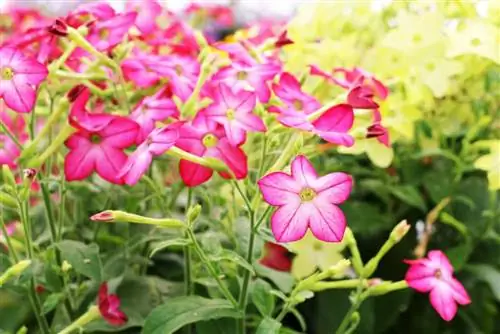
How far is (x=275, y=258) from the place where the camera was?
88 cm

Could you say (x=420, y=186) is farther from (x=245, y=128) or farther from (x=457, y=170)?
(x=245, y=128)

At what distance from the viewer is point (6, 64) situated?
661 millimetres

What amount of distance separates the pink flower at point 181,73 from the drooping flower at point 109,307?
0.18 meters

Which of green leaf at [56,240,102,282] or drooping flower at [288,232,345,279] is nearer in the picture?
green leaf at [56,240,102,282]

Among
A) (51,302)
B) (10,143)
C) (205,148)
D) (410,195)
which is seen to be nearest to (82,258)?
(51,302)

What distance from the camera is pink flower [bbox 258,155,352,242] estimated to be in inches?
22.2

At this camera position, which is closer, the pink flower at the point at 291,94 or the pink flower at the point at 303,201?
the pink flower at the point at 303,201

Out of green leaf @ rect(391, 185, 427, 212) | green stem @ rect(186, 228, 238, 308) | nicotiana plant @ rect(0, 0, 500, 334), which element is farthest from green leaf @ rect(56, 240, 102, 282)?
green leaf @ rect(391, 185, 427, 212)

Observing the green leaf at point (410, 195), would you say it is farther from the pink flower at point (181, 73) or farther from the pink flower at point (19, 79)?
the pink flower at point (19, 79)

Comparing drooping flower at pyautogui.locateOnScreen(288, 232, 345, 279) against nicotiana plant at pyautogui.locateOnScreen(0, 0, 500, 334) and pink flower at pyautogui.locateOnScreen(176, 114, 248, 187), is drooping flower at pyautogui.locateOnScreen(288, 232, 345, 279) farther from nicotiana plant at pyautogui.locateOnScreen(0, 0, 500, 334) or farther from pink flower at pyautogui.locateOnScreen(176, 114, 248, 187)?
pink flower at pyautogui.locateOnScreen(176, 114, 248, 187)

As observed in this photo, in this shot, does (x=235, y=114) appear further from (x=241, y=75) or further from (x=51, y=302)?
(x=51, y=302)

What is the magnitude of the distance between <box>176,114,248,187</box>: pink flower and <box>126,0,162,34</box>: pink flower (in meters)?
0.25

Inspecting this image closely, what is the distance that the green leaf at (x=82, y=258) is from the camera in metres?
0.67

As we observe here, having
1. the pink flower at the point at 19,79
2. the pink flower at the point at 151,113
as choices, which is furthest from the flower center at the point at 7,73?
the pink flower at the point at 151,113
